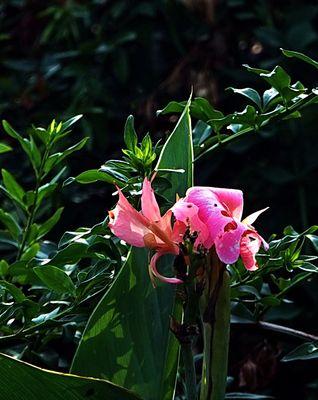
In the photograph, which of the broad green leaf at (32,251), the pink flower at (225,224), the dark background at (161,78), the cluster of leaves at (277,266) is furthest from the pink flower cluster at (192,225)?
the dark background at (161,78)

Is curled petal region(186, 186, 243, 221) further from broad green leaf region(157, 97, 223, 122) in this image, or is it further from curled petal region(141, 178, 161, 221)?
broad green leaf region(157, 97, 223, 122)

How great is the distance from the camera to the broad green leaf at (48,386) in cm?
72

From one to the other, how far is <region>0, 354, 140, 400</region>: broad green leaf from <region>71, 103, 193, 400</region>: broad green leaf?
6cm

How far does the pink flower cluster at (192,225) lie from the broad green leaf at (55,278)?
3.8 inches

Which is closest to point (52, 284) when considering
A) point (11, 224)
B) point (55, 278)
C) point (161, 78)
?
point (55, 278)

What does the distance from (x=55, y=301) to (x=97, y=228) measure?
8 cm

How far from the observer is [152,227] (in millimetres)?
731

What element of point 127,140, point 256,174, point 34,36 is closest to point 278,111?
point 127,140

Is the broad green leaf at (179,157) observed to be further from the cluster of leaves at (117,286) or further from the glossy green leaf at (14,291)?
the glossy green leaf at (14,291)

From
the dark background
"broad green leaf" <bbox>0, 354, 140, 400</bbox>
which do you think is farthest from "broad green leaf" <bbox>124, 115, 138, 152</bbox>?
the dark background

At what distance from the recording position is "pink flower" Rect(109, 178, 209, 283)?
0.72m

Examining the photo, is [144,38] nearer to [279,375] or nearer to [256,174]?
[256,174]

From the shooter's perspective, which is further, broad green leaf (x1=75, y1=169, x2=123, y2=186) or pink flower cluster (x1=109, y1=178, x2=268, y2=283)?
broad green leaf (x1=75, y1=169, x2=123, y2=186)

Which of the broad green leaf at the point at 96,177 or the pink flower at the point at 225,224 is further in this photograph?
the broad green leaf at the point at 96,177
